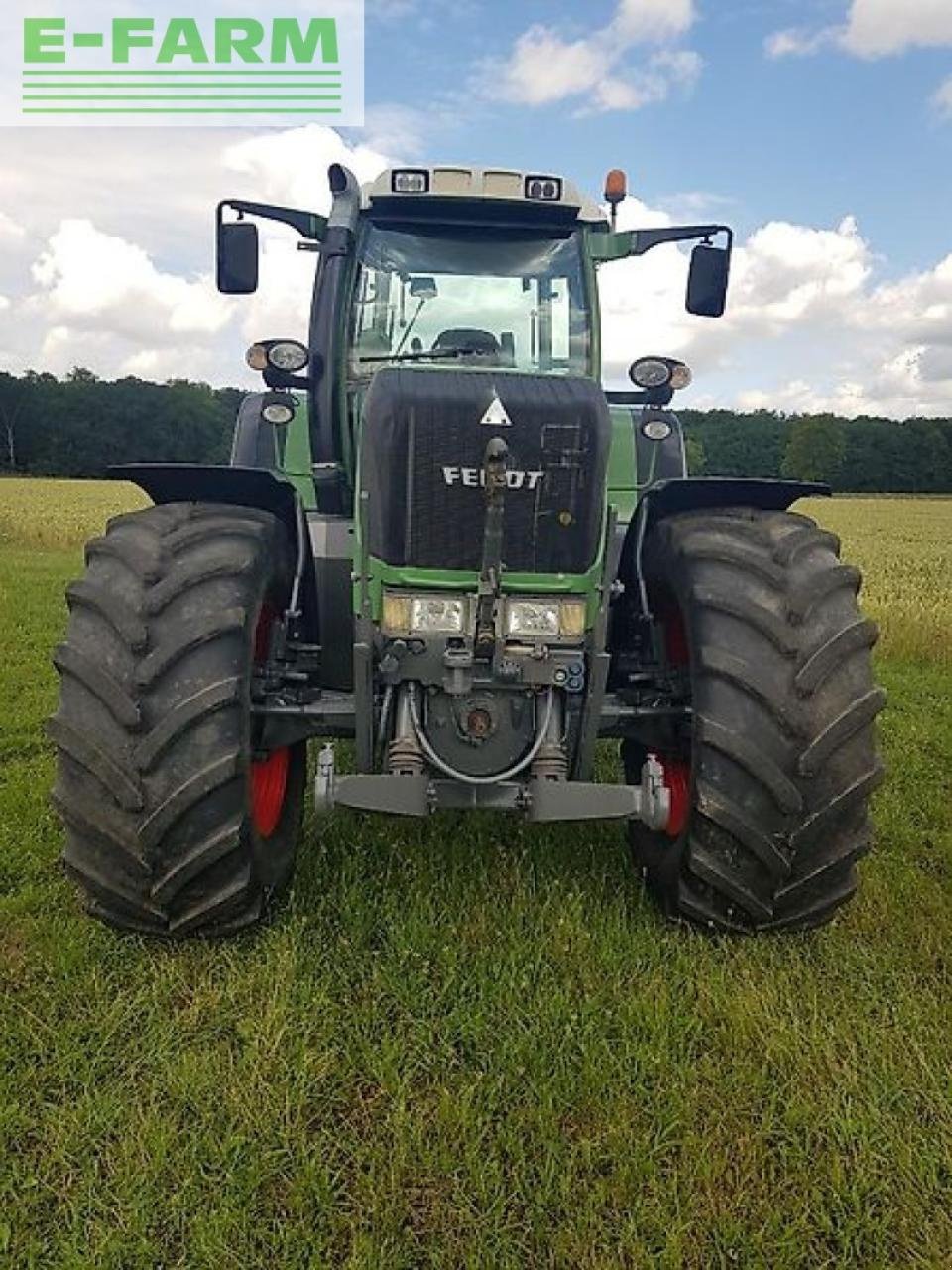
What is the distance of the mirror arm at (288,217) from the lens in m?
4.11

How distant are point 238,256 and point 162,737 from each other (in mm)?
2215

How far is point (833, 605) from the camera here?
3.12 metres

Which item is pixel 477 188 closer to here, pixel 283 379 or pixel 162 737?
pixel 283 379

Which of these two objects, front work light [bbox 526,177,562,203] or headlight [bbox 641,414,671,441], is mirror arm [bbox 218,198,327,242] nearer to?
front work light [bbox 526,177,562,203]

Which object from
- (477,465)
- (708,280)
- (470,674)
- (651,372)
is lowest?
(470,674)

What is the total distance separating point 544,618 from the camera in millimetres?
3082

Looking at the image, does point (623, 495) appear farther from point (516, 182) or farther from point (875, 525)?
point (875, 525)

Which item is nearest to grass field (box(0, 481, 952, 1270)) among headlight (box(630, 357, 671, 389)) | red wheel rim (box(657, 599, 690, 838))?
red wheel rim (box(657, 599, 690, 838))

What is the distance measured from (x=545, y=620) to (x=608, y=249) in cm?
196

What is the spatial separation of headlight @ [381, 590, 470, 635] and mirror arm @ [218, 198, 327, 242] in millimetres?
1996

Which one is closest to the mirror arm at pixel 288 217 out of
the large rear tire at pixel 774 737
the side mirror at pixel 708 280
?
the side mirror at pixel 708 280

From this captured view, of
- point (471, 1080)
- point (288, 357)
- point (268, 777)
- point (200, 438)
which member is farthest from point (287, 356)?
point (200, 438)

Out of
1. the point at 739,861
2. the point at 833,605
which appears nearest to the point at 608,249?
the point at 833,605

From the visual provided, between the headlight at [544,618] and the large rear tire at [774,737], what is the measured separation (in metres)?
0.37
